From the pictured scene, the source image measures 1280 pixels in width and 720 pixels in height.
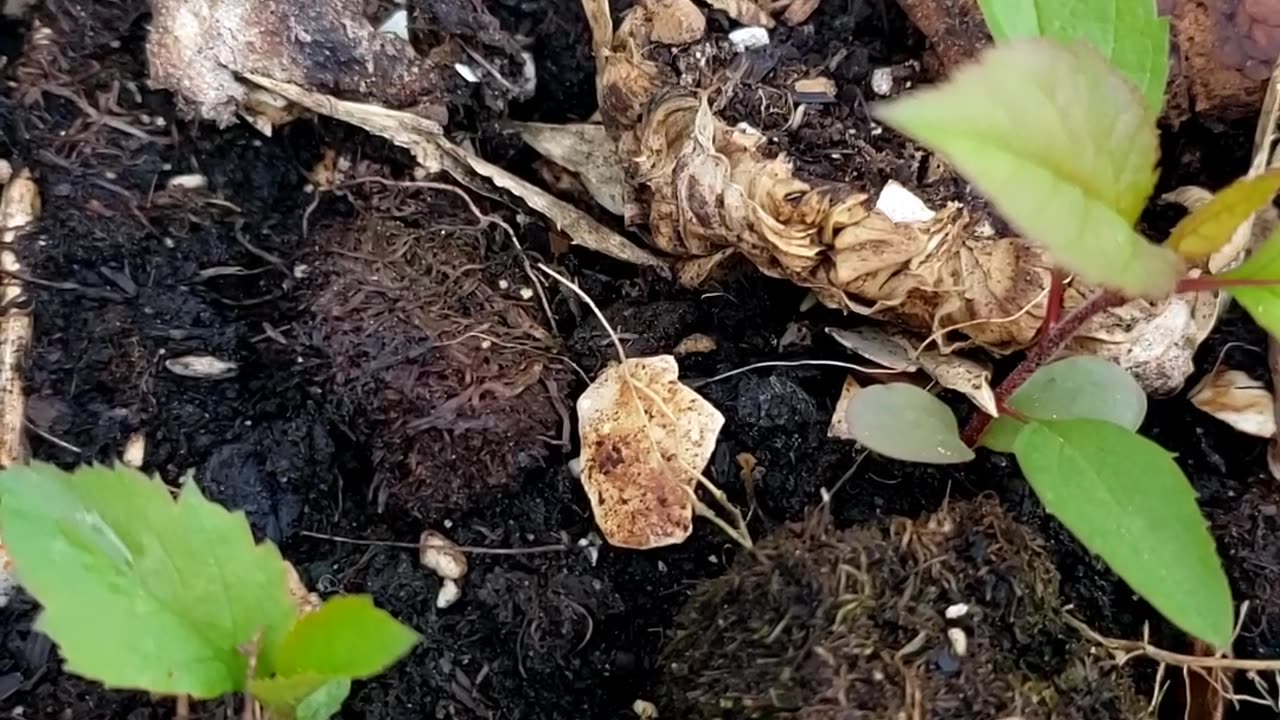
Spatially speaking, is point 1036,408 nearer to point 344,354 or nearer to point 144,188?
point 344,354

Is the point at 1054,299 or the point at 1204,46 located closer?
the point at 1054,299

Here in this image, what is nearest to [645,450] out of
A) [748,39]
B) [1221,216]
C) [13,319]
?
[748,39]

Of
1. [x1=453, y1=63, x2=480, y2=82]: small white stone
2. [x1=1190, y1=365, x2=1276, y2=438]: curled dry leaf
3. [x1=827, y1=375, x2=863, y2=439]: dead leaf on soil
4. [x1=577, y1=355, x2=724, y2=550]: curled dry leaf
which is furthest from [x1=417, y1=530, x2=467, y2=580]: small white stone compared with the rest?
[x1=1190, y1=365, x2=1276, y2=438]: curled dry leaf

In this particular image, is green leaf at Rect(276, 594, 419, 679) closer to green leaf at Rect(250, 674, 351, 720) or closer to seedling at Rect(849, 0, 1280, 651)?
green leaf at Rect(250, 674, 351, 720)

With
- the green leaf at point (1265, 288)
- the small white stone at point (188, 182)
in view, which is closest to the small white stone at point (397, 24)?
the small white stone at point (188, 182)

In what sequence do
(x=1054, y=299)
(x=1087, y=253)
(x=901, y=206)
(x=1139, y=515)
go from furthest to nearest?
(x=901, y=206) → (x=1054, y=299) → (x=1139, y=515) → (x=1087, y=253)

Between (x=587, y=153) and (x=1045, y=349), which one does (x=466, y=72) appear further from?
(x=1045, y=349)
